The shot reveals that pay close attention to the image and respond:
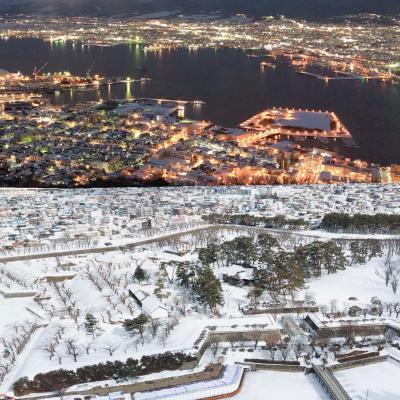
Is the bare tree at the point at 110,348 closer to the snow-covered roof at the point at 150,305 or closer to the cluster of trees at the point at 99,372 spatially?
the cluster of trees at the point at 99,372

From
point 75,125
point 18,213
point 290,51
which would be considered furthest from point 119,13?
point 18,213

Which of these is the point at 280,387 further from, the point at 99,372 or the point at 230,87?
the point at 230,87

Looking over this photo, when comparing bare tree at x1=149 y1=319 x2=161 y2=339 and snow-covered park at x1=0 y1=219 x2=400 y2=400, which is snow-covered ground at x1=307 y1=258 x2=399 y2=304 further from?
bare tree at x1=149 y1=319 x2=161 y2=339

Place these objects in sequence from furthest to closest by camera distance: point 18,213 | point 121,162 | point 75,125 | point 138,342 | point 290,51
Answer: point 290,51
point 75,125
point 121,162
point 18,213
point 138,342

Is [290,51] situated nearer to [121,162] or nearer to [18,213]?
[121,162]

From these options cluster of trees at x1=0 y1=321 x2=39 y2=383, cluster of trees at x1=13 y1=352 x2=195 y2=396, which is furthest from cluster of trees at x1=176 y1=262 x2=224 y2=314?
cluster of trees at x1=0 y1=321 x2=39 y2=383

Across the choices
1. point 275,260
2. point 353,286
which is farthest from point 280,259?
point 353,286
